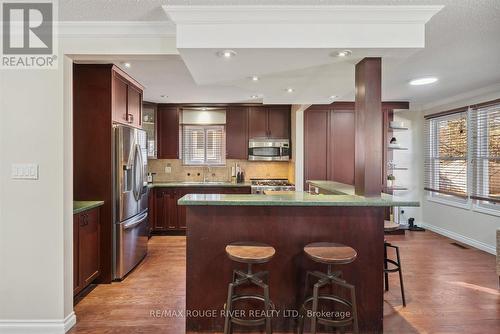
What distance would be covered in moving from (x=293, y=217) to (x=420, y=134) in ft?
15.3

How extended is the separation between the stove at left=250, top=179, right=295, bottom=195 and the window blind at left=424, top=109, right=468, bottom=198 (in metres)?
2.72

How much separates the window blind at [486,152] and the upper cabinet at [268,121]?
2965mm

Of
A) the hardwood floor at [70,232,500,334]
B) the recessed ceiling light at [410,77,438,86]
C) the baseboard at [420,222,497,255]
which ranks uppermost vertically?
the recessed ceiling light at [410,77,438,86]

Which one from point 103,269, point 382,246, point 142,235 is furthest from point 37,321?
point 382,246

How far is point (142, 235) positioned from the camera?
12.5 feet

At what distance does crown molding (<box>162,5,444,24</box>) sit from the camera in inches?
78.6

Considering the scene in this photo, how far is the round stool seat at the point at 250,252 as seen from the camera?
192cm

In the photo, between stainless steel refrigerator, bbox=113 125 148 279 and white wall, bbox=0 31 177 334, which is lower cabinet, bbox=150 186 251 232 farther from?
white wall, bbox=0 31 177 334

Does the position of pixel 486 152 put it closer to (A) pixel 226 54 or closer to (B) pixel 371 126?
(B) pixel 371 126

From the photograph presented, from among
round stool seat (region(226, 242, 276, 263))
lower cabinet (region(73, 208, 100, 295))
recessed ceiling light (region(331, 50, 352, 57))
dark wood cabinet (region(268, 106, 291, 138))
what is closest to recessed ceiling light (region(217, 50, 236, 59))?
recessed ceiling light (region(331, 50, 352, 57))

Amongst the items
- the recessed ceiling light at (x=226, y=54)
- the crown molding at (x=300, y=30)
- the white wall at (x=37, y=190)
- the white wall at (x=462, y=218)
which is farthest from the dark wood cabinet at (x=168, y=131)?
the white wall at (x=462, y=218)

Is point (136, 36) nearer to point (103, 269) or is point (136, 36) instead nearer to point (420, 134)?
point (103, 269)

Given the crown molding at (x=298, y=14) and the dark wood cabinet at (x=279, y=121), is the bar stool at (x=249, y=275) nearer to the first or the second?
the crown molding at (x=298, y=14)

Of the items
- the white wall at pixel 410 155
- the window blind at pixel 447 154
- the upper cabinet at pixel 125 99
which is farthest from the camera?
the white wall at pixel 410 155
